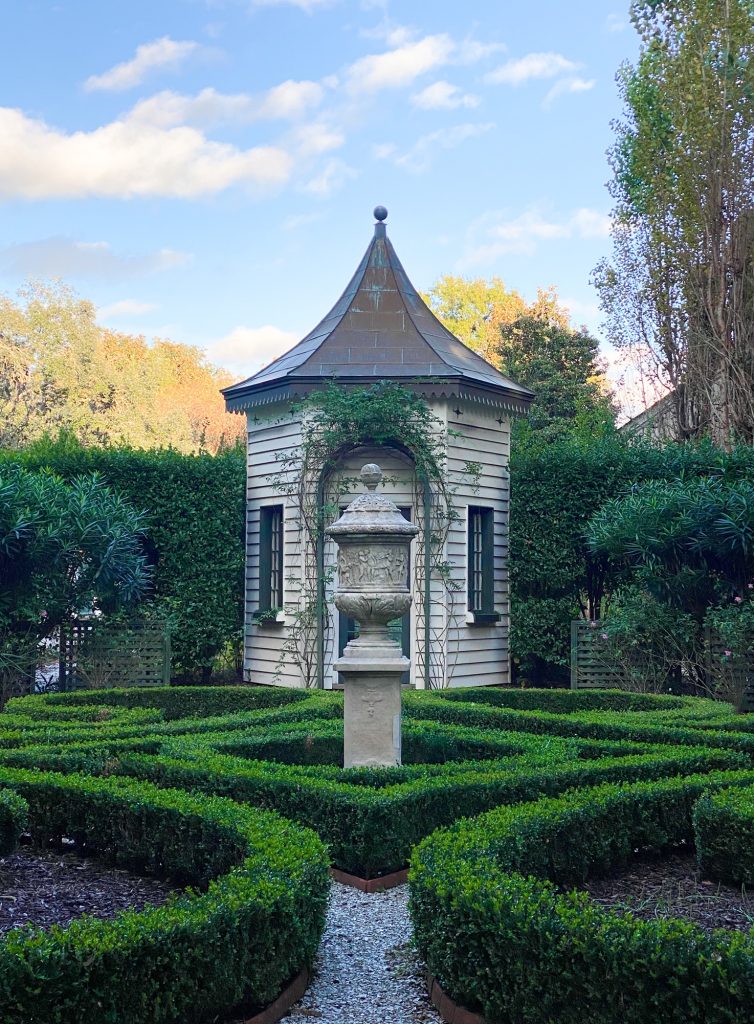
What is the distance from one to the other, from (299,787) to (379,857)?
2.04 ft

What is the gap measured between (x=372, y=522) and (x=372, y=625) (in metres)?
0.75

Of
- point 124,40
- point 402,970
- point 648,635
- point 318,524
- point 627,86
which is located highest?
point 627,86

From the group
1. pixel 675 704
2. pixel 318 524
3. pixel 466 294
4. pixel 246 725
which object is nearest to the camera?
pixel 246 725

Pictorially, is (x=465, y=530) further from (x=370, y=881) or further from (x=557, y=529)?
(x=370, y=881)

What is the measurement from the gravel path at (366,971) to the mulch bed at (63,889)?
2.68 feet

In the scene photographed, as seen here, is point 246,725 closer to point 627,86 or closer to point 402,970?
point 402,970

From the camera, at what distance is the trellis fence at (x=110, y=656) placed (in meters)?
12.1

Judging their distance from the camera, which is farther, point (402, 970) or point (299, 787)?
point (299, 787)

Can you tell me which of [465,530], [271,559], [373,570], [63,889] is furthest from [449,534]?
[63,889]

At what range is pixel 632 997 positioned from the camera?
10.2ft

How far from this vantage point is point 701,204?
56.0 feet

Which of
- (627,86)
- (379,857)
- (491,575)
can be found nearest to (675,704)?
(491,575)

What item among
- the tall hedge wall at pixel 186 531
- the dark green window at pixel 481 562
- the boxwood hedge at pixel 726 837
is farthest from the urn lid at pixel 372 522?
the tall hedge wall at pixel 186 531

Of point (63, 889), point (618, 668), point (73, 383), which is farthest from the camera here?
point (73, 383)
